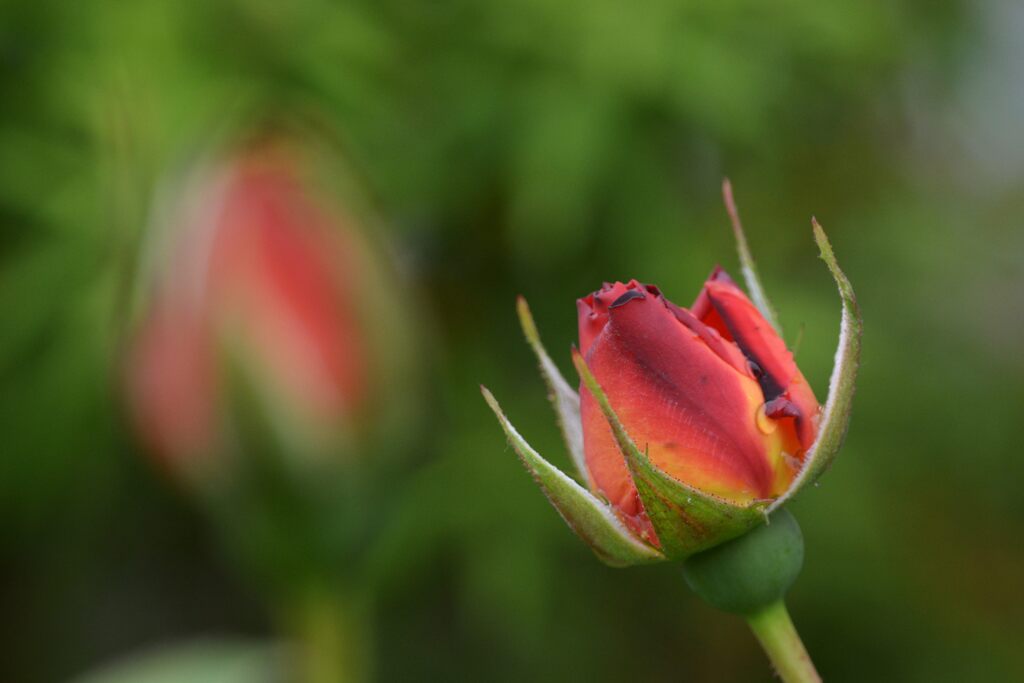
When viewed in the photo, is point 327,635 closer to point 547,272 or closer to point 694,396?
point 694,396

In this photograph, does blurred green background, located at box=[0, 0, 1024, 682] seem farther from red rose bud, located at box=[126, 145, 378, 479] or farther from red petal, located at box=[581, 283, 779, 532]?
red petal, located at box=[581, 283, 779, 532]

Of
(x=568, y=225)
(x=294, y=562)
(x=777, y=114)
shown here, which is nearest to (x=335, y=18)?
(x=568, y=225)

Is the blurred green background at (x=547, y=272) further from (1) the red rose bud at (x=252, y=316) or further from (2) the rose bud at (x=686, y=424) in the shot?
(2) the rose bud at (x=686, y=424)

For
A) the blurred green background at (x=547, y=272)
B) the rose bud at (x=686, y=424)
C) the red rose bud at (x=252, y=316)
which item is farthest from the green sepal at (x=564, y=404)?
the blurred green background at (x=547, y=272)

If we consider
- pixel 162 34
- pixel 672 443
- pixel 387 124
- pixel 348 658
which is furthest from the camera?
pixel 387 124

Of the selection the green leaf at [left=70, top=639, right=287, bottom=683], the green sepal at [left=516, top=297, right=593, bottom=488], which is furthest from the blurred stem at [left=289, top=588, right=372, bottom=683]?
the green sepal at [left=516, top=297, right=593, bottom=488]

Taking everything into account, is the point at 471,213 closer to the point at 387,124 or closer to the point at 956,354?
the point at 387,124

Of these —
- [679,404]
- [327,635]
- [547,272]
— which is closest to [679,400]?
[679,404]
